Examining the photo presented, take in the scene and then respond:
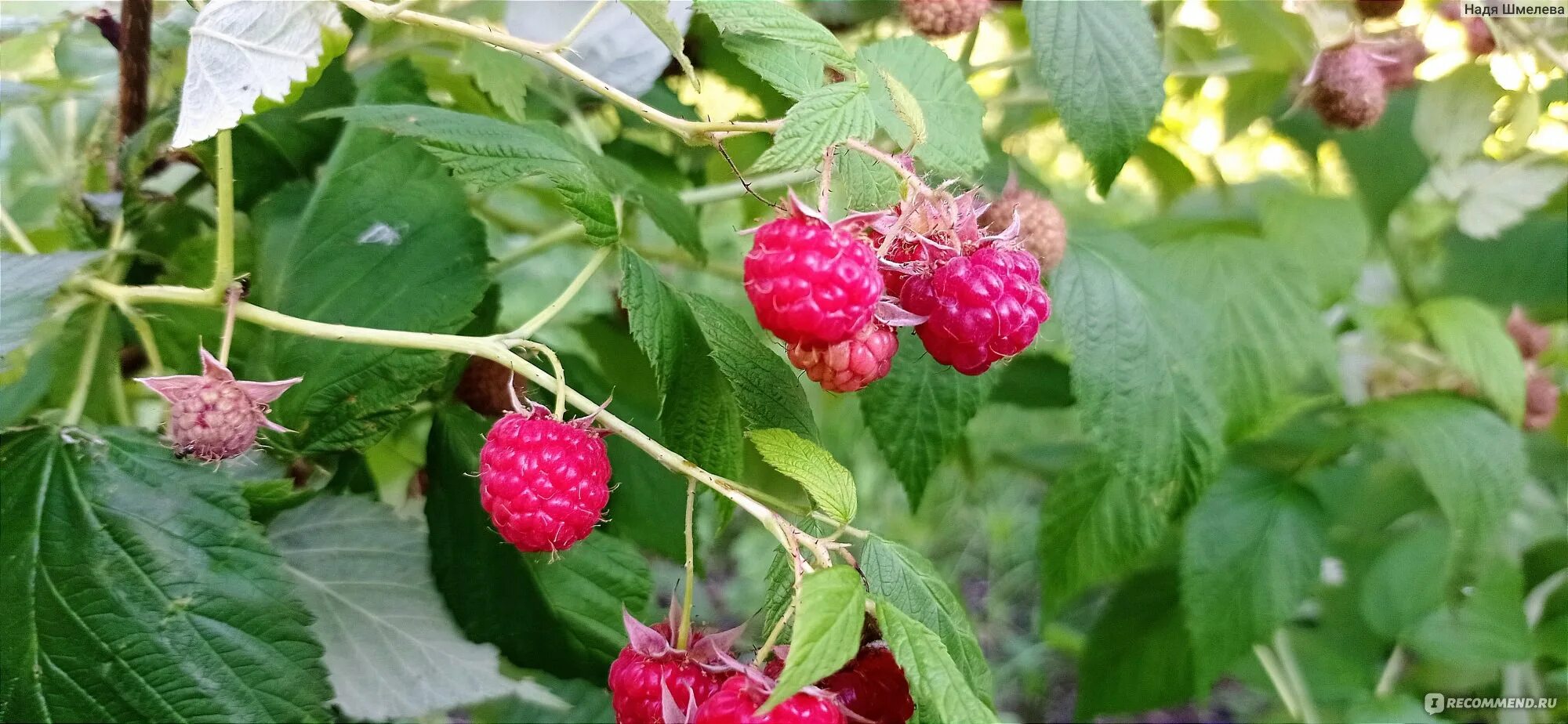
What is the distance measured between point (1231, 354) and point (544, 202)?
0.77m

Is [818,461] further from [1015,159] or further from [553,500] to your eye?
[1015,159]

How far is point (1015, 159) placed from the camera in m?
0.97

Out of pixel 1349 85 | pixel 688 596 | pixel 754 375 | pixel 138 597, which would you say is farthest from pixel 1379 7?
pixel 138 597

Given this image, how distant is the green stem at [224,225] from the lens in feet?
1.85

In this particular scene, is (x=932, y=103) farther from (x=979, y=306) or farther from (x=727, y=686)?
(x=727, y=686)

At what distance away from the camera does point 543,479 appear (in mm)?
521

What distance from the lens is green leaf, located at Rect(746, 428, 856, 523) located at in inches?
20.0

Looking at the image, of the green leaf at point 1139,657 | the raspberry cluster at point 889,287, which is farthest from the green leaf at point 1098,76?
the green leaf at point 1139,657

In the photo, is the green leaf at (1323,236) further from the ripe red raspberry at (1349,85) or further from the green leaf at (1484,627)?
the green leaf at (1484,627)

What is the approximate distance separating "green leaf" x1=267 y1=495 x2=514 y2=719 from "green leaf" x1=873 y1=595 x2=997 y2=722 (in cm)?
45

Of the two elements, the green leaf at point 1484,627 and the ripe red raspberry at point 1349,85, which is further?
the green leaf at point 1484,627

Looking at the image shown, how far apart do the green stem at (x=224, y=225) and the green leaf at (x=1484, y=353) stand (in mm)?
1175

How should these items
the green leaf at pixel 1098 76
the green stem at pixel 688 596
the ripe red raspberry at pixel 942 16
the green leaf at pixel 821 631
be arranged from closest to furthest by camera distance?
the green leaf at pixel 821 631, the green stem at pixel 688 596, the green leaf at pixel 1098 76, the ripe red raspberry at pixel 942 16

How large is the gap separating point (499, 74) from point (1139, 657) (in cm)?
108
